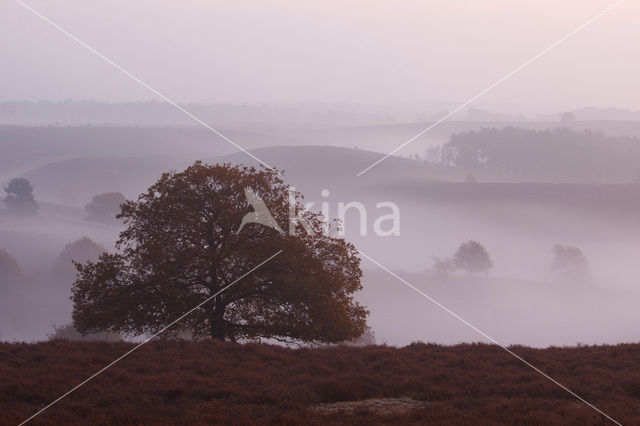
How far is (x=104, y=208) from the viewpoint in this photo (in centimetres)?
18275

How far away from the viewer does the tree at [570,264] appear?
150m

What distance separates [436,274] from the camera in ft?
468

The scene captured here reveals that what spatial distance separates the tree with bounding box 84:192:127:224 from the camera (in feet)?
598

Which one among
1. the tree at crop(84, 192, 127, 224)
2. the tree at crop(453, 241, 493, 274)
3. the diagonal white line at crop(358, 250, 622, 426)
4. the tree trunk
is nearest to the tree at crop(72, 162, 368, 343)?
the tree trunk

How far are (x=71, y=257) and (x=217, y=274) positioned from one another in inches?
4725

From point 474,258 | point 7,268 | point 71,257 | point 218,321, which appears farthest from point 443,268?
point 218,321

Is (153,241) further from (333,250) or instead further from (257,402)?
(257,402)

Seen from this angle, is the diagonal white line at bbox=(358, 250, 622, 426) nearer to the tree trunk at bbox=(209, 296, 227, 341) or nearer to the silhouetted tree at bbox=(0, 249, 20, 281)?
the tree trunk at bbox=(209, 296, 227, 341)

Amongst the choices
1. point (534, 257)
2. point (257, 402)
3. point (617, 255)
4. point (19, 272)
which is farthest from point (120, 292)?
point (617, 255)

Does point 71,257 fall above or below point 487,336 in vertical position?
above

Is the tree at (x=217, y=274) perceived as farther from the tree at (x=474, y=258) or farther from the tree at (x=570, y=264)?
the tree at (x=570, y=264)

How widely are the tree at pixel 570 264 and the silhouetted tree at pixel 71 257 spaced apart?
115 meters

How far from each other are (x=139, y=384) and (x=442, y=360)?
33.4 feet

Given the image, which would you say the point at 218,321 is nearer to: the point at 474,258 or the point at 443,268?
the point at 443,268
